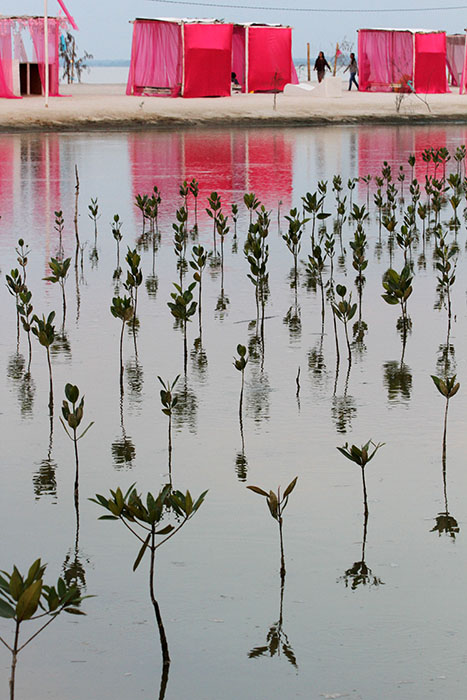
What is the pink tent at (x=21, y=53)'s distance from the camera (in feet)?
124

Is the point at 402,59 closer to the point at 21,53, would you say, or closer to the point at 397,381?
the point at 21,53

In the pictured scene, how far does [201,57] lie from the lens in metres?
41.3

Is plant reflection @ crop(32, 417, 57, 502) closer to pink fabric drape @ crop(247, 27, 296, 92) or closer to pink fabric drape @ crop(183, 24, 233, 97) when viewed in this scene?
pink fabric drape @ crop(183, 24, 233, 97)

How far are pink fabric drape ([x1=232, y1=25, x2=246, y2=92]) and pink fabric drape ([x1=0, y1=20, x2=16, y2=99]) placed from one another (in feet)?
34.5

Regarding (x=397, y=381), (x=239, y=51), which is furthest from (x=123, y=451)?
(x=239, y=51)

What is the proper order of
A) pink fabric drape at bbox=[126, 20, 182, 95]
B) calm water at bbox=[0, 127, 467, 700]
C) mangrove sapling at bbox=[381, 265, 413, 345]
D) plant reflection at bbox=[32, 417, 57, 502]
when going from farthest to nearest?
pink fabric drape at bbox=[126, 20, 182, 95], mangrove sapling at bbox=[381, 265, 413, 345], plant reflection at bbox=[32, 417, 57, 502], calm water at bbox=[0, 127, 467, 700]

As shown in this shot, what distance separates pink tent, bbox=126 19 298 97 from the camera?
40875 mm

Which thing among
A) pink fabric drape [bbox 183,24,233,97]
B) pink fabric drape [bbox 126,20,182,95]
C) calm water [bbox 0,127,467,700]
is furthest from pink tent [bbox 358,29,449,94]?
calm water [bbox 0,127,467,700]

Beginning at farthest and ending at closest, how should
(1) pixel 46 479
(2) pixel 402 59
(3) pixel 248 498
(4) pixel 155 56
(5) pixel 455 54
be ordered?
(5) pixel 455 54, (2) pixel 402 59, (4) pixel 155 56, (1) pixel 46 479, (3) pixel 248 498

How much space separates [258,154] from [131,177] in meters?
5.65

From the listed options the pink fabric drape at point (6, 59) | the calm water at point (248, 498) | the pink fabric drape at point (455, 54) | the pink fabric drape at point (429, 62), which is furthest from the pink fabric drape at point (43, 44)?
the calm water at point (248, 498)

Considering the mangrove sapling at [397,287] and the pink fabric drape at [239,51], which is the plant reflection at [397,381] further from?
the pink fabric drape at [239,51]

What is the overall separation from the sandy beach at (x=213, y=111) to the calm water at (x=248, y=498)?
22647mm

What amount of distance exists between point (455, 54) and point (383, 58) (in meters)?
5.71
